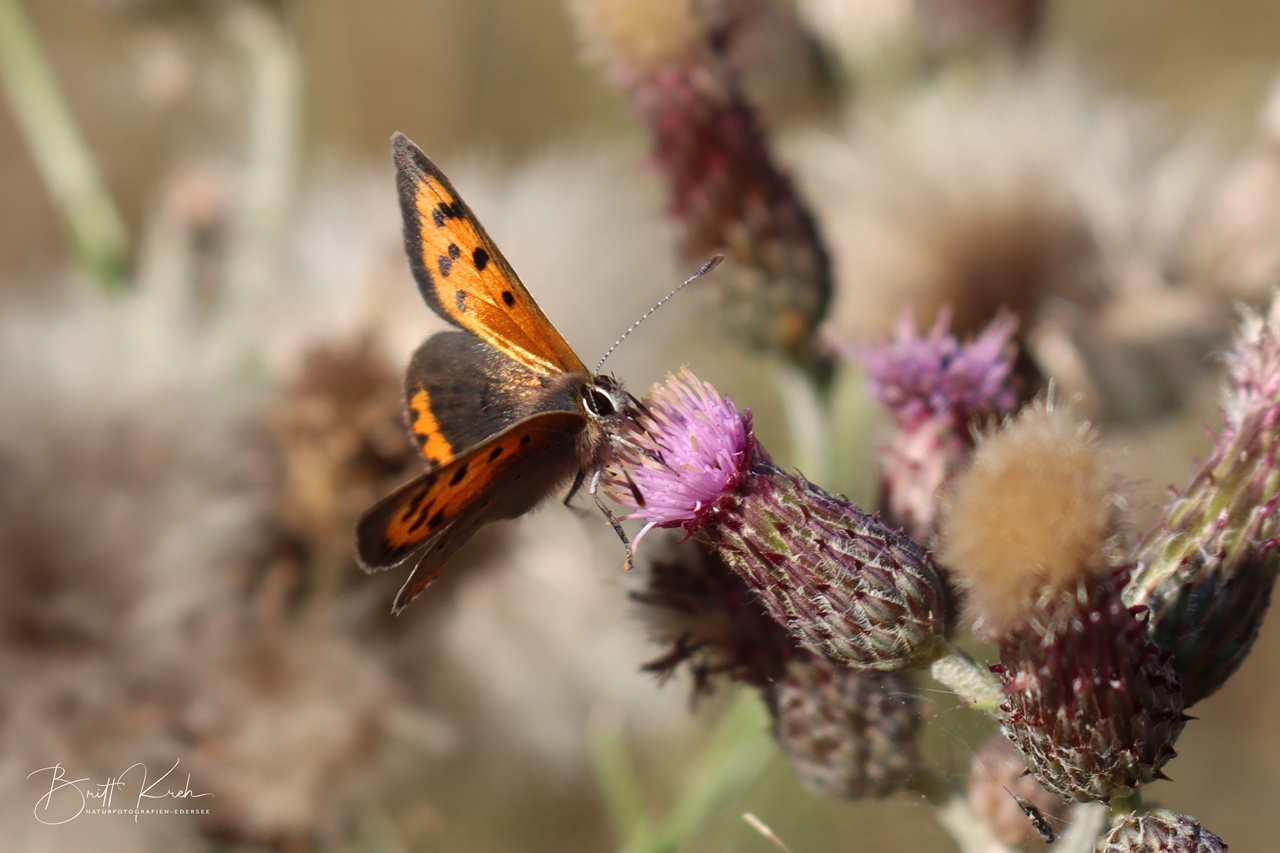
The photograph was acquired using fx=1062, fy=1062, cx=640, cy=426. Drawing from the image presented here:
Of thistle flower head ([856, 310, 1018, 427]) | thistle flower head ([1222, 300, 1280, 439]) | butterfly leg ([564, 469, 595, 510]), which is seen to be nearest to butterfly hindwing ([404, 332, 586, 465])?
butterfly leg ([564, 469, 595, 510])

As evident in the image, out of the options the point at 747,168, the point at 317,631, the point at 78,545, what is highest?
the point at 747,168

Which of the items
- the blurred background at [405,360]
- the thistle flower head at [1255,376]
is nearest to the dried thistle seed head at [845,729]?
the blurred background at [405,360]

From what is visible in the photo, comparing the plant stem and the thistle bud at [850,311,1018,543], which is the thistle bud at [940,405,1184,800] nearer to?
the thistle bud at [850,311,1018,543]

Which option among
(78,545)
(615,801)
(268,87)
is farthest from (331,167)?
(615,801)

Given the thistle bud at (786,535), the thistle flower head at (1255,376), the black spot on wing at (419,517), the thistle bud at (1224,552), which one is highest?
the thistle flower head at (1255,376)

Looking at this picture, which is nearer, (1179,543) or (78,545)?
(1179,543)

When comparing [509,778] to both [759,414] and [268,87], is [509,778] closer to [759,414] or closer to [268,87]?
[759,414]

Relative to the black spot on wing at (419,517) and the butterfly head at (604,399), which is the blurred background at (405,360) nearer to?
the butterfly head at (604,399)

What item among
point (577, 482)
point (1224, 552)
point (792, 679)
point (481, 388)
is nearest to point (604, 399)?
point (577, 482)
